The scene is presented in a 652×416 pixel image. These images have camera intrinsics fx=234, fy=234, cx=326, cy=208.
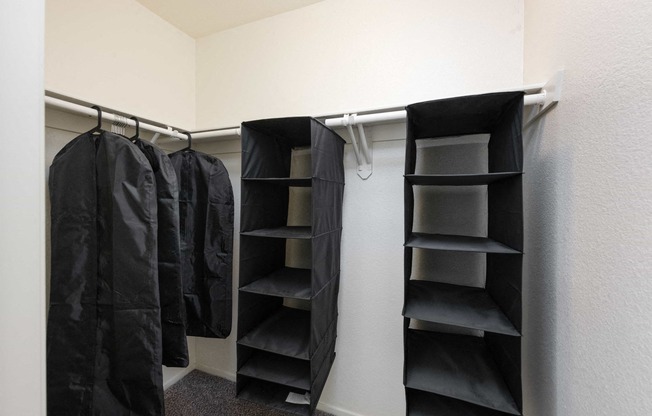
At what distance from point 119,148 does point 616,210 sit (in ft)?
4.97

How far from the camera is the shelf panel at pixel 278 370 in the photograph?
96 centimetres

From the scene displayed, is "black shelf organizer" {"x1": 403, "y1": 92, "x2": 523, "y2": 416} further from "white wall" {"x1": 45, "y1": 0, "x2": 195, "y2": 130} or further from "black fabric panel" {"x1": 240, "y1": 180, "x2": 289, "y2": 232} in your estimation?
"white wall" {"x1": 45, "y1": 0, "x2": 195, "y2": 130}

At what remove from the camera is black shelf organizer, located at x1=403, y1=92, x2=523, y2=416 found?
2.50 feet

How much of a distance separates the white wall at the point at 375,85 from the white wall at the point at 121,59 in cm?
54

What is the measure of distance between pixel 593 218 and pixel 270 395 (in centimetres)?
127

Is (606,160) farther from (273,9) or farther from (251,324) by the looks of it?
(273,9)

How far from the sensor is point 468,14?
3.55 feet

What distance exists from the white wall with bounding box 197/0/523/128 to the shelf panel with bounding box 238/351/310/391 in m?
1.18

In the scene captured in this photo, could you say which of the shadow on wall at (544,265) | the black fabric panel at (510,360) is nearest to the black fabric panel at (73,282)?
the black fabric panel at (510,360)

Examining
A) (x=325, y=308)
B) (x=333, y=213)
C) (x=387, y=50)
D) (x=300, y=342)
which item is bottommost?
(x=300, y=342)

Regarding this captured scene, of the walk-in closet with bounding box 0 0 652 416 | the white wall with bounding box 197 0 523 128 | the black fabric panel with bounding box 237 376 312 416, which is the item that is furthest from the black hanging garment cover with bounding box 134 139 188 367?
the white wall with bounding box 197 0 523 128

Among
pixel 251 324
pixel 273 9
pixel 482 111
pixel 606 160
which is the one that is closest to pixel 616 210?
pixel 606 160

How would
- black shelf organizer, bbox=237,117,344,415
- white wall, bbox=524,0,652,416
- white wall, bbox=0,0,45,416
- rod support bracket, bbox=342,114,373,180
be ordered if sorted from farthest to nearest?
rod support bracket, bbox=342,114,373,180
black shelf organizer, bbox=237,117,344,415
white wall, bbox=524,0,652,416
white wall, bbox=0,0,45,416

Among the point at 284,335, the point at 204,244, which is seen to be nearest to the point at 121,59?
the point at 204,244
